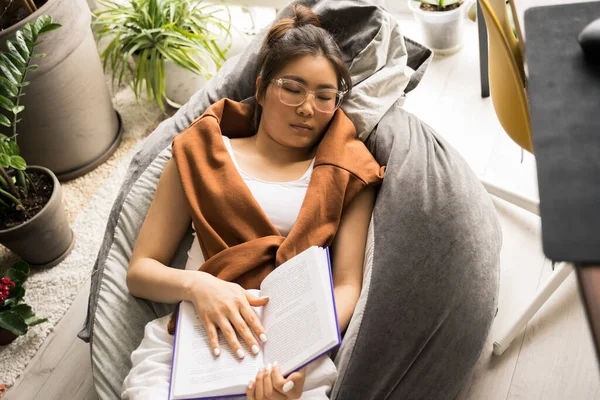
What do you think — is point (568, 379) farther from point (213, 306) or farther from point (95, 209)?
point (95, 209)

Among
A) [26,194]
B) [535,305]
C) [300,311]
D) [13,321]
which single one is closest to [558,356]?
[535,305]

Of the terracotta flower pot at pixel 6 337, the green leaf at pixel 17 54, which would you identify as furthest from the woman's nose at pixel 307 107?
the terracotta flower pot at pixel 6 337

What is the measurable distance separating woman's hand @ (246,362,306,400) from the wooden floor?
2.07 ft

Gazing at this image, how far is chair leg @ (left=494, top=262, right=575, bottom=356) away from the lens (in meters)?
1.69

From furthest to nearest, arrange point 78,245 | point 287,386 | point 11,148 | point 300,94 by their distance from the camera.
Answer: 1. point 78,245
2. point 11,148
3. point 300,94
4. point 287,386

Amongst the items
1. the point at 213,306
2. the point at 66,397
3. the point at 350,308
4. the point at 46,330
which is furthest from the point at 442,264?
the point at 46,330

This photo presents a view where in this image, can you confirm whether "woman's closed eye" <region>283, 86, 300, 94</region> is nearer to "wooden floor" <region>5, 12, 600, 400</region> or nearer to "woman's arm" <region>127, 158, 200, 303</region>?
"woman's arm" <region>127, 158, 200, 303</region>

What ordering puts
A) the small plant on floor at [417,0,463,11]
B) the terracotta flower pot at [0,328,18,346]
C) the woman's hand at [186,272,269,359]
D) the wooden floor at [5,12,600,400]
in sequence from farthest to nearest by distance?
1. the small plant on floor at [417,0,463,11]
2. the terracotta flower pot at [0,328,18,346]
3. the wooden floor at [5,12,600,400]
4. the woman's hand at [186,272,269,359]

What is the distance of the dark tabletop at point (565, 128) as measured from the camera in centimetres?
85

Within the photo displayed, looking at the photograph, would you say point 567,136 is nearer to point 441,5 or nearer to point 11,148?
point 11,148

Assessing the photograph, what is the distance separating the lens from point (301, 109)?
1538 millimetres

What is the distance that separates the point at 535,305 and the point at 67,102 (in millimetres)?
1664

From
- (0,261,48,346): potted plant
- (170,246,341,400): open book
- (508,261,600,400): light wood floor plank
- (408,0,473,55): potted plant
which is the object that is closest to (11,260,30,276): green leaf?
(0,261,48,346): potted plant

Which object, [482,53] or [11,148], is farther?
[482,53]
